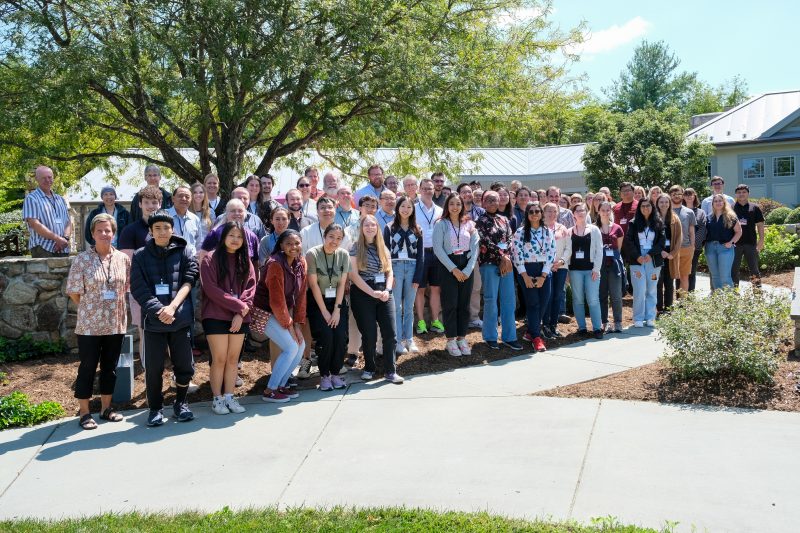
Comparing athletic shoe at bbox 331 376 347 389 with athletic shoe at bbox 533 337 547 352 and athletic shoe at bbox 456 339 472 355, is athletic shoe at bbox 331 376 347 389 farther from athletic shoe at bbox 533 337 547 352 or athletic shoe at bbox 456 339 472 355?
athletic shoe at bbox 533 337 547 352

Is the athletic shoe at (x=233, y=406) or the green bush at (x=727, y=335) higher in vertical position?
the green bush at (x=727, y=335)

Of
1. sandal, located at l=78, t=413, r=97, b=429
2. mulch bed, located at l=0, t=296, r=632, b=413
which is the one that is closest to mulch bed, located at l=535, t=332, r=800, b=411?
mulch bed, located at l=0, t=296, r=632, b=413

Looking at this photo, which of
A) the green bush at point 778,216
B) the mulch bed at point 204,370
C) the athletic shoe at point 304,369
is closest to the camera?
the mulch bed at point 204,370

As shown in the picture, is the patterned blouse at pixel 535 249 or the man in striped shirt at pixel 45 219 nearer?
the man in striped shirt at pixel 45 219

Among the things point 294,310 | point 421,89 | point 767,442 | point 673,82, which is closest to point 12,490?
point 294,310

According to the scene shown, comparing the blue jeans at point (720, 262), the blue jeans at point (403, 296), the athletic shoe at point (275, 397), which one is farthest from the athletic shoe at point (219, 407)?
the blue jeans at point (720, 262)

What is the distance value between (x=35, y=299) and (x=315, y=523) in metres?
6.05

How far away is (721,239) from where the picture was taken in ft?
38.1

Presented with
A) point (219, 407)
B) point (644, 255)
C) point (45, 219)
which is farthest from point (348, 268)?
point (644, 255)

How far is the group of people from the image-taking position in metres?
6.48

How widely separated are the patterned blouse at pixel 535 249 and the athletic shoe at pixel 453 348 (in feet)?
4.52

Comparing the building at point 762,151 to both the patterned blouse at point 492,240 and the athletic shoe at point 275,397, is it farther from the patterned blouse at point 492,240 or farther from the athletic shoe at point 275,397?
the athletic shoe at point 275,397

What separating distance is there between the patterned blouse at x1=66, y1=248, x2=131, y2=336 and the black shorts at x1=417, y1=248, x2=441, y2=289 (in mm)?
3919

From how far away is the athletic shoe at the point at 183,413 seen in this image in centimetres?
645
